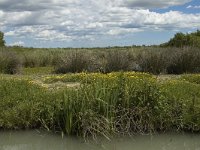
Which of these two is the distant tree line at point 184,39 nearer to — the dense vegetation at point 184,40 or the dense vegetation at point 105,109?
the dense vegetation at point 184,40

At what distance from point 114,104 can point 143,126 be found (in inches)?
35.7

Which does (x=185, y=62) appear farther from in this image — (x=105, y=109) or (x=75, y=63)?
(x=105, y=109)

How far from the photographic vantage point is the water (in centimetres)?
1041

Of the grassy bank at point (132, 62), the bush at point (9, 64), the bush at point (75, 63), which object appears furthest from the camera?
the bush at point (9, 64)

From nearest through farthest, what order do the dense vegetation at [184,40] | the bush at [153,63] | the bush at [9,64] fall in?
1. the bush at [153,63]
2. the bush at [9,64]
3. the dense vegetation at [184,40]

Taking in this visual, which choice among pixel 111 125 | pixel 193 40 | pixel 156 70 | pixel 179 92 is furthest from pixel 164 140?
pixel 193 40

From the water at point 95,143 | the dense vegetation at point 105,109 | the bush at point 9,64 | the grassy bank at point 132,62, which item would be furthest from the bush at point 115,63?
the water at point 95,143

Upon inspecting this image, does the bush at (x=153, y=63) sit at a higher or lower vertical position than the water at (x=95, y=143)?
higher

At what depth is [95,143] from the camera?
10508 millimetres

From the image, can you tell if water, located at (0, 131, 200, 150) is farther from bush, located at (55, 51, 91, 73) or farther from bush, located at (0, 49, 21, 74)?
bush, located at (0, 49, 21, 74)

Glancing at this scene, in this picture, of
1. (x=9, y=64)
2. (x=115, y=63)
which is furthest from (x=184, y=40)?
(x=9, y=64)

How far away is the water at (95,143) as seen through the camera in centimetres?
1041

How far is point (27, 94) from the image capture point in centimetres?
1266

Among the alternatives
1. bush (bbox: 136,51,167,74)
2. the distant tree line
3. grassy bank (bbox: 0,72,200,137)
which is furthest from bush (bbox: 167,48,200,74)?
grassy bank (bbox: 0,72,200,137)
